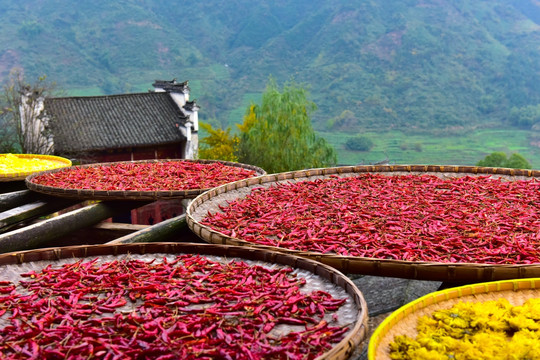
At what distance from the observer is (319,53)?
62.2 metres

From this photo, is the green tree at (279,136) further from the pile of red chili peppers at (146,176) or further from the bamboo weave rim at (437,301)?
the bamboo weave rim at (437,301)

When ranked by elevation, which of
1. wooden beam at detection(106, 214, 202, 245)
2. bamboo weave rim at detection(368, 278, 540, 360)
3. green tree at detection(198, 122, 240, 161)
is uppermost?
bamboo weave rim at detection(368, 278, 540, 360)

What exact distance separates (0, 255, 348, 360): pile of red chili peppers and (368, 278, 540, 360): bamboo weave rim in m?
0.18

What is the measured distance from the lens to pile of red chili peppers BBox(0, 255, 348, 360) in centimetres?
233

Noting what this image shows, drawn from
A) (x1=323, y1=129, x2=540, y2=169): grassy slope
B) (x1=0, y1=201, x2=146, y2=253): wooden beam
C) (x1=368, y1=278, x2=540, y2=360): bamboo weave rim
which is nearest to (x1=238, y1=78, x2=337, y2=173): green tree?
(x1=323, y1=129, x2=540, y2=169): grassy slope

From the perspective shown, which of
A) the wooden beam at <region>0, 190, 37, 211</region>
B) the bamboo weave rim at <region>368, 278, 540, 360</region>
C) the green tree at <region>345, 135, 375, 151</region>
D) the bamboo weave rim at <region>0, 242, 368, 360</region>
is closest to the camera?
the bamboo weave rim at <region>368, 278, 540, 360</region>

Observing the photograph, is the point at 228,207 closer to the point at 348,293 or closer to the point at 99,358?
the point at 348,293

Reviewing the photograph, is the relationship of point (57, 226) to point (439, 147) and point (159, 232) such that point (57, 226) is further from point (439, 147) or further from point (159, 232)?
point (439, 147)

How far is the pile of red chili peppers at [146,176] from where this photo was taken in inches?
241

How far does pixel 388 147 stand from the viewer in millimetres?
47719

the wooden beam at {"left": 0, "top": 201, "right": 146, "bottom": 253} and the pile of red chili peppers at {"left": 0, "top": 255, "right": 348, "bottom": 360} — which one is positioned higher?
the pile of red chili peppers at {"left": 0, "top": 255, "right": 348, "bottom": 360}

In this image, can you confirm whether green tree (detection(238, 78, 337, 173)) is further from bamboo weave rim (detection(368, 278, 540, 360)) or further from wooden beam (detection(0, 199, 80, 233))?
bamboo weave rim (detection(368, 278, 540, 360))

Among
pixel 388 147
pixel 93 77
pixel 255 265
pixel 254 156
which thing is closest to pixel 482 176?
pixel 255 265

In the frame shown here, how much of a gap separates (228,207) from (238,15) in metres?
73.8
